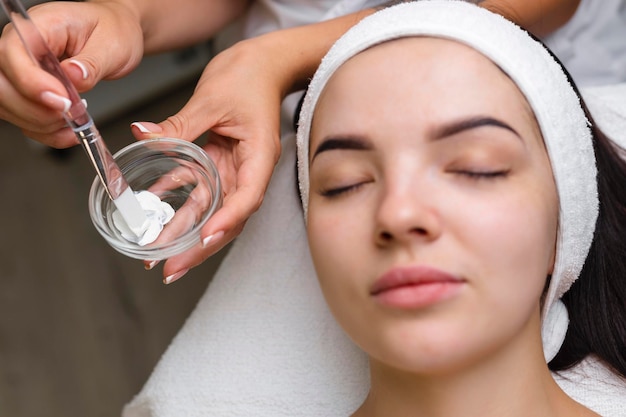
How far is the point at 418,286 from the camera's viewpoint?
0.86 meters

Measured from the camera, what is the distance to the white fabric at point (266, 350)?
4.12ft

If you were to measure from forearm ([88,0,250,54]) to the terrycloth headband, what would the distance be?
49 centimetres

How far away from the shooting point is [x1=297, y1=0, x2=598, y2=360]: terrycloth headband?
3.19ft

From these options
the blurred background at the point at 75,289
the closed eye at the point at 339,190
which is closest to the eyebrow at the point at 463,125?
the closed eye at the point at 339,190

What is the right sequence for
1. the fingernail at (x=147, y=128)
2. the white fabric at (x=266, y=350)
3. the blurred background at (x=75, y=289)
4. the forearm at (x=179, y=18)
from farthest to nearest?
the blurred background at (x=75, y=289), the forearm at (x=179, y=18), the white fabric at (x=266, y=350), the fingernail at (x=147, y=128)

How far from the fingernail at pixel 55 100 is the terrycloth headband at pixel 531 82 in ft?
1.09

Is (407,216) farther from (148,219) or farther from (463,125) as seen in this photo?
(148,219)

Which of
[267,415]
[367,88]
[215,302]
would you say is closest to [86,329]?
[215,302]

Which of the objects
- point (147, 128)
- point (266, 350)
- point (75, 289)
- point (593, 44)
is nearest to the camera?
point (147, 128)

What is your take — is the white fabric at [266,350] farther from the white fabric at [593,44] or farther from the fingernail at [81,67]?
the fingernail at [81,67]

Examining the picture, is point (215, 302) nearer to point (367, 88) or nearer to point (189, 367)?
point (189, 367)

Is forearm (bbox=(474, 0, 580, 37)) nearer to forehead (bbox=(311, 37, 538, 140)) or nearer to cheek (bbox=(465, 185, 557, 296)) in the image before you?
forehead (bbox=(311, 37, 538, 140))

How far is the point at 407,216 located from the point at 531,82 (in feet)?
0.92

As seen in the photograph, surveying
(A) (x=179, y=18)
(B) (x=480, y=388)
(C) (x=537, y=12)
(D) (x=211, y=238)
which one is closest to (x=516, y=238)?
(B) (x=480, y=388)
